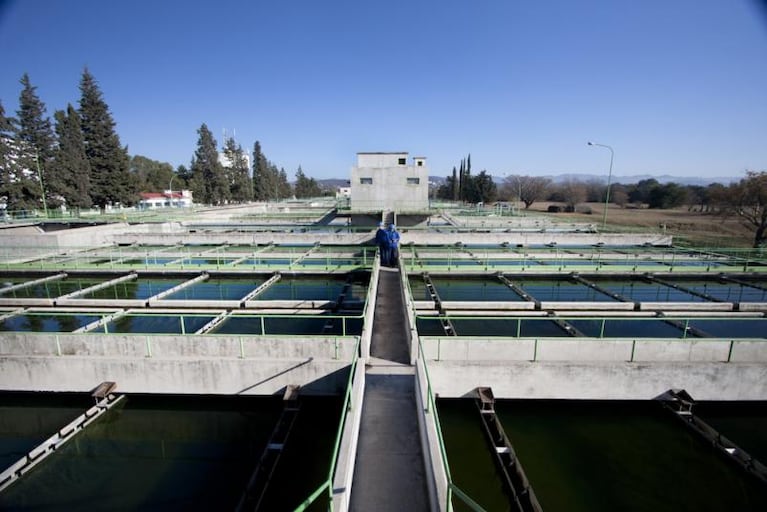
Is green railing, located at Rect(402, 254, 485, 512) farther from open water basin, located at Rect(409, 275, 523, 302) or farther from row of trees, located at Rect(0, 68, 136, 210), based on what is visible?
row of trees, located at Rect(0, 68, 136, 210)

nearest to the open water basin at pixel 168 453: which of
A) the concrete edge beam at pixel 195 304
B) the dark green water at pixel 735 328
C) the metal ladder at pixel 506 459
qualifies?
the metal ladder at pixel 506 459

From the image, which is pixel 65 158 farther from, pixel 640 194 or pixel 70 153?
pixel 640 194

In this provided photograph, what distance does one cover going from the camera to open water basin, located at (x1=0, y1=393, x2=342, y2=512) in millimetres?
6945

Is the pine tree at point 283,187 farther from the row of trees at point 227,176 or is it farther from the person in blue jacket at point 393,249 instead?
the person in blue jacket at point 393,249

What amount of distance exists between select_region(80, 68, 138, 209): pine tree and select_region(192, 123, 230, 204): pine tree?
772 inches

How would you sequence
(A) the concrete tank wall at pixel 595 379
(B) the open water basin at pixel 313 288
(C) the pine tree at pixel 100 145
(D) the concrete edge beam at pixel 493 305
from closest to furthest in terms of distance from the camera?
(A) the concrete tank wall at pixel 595 379
(D) the concrete edge beam at pixel 493 305
(B) the open water basin at pixel 313 288
(C) the pine tree at pixel 100 145

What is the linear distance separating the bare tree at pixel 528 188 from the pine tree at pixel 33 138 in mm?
73155

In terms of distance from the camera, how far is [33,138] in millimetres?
38625

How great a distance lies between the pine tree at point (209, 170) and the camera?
58.6 m

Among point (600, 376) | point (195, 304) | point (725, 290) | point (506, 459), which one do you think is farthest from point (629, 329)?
point (195, 304)

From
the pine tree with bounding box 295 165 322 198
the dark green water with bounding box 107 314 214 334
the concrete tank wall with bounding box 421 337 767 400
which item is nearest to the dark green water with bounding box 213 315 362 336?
the dark green water with bounding box 107 314 214 334

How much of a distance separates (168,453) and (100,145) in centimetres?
4196

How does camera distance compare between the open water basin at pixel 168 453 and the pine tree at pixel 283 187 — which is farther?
the pine tree at pixel 283 187

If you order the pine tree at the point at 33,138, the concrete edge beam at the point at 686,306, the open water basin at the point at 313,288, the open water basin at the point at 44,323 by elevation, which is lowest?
the open water basin at the point at 44,323
